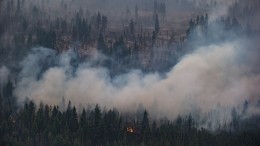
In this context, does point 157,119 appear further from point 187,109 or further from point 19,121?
point 19,121

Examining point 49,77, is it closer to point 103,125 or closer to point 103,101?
point 103,101

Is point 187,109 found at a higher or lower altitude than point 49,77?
lower

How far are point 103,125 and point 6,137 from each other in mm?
28380

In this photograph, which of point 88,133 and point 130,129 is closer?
point 88,133

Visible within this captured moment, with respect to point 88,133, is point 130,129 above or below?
above


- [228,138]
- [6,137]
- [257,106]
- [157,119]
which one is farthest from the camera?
[257,106]

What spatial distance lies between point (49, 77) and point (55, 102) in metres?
17.7

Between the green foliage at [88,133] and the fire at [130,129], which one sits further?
the fire at [130,129]

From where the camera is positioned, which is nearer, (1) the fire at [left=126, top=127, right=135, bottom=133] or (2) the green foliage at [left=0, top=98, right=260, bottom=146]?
(2) the green foliage at [left=0, top=98, right=260, bottom=146]

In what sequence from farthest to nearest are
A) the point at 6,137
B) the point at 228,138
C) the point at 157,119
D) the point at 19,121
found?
the point at 157,119 → the point at 228,138 → the point at 19,121 → the point at 6,137

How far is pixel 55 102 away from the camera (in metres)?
185

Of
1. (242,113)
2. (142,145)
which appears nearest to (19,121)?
(142,145)

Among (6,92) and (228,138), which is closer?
(228,138)

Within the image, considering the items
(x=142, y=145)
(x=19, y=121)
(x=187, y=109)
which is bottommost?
(x=142, y=145)
